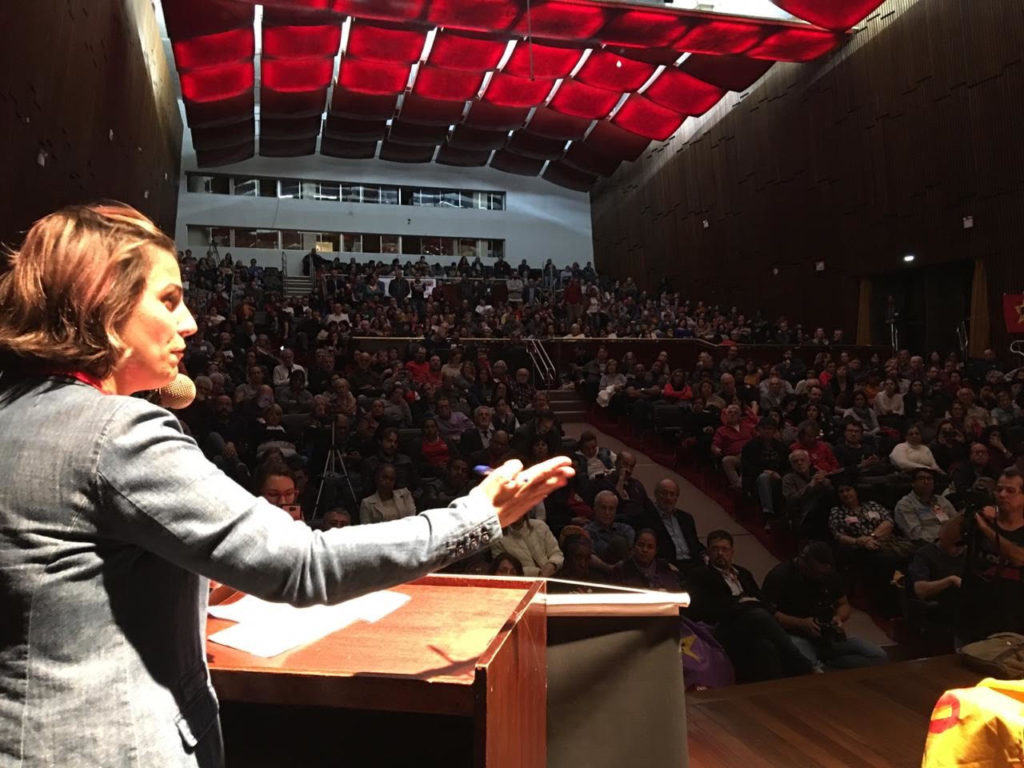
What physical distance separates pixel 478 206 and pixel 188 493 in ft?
47.8

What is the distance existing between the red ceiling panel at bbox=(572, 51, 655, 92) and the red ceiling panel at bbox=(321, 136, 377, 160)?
4958 millimetres

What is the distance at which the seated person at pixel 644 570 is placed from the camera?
2.72 metres

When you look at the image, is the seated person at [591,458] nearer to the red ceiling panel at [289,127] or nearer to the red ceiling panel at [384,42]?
the red ceiling panel at [384,42]

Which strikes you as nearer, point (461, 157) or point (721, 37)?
point (721, 37)

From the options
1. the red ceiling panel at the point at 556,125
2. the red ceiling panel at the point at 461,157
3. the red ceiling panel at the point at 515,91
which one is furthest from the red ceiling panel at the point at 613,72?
the red ceiling panel at the point at 461,157

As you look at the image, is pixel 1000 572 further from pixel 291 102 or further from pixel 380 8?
pixel 291 102

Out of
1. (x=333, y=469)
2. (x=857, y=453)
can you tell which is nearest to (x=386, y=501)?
(x=333, y=469)

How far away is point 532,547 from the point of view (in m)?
2.83

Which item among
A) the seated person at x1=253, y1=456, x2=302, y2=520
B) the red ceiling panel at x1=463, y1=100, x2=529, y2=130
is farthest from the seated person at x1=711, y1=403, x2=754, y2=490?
the red ceiling panel at x1=463, y1=100, x2=529, y2=130

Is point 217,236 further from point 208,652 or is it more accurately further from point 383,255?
point 208,652

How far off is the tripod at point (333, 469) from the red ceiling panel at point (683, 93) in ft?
23.2

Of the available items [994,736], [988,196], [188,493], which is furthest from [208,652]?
[988,196]

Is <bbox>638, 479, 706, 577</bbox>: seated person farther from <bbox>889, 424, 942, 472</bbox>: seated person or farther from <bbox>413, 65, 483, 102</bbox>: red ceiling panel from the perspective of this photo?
<bbox>413, 65, 483, 102</bbox>: red ceiling panel

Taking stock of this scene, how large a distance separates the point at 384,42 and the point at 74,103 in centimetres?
393
